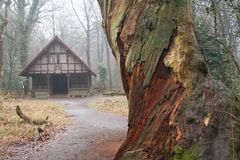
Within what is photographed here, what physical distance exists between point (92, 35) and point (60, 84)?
23.9 meters

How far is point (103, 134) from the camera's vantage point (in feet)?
43.2

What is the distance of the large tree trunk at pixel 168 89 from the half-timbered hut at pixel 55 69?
29.4 m

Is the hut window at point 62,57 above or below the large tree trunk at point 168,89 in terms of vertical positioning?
above

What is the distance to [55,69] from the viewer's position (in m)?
38.0

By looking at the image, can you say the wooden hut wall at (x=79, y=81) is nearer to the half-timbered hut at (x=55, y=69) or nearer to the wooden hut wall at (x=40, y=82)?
the half-timbered hut at (x=55, y=69)

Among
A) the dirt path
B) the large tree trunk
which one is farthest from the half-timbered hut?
the large tree trunk

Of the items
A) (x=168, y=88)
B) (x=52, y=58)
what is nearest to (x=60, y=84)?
(x=52, y=58)

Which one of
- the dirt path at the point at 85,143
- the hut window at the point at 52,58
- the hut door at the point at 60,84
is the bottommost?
the dirt path at the point at 85,143

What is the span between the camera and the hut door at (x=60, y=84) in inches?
1586

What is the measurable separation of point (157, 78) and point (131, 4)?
7.42 ft

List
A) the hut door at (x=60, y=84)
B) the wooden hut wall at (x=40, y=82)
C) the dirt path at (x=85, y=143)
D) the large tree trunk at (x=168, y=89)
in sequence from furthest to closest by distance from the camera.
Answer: the hut door at (x=60, y=84) → the wooden hut wall at (x=40, y=82) → the dirt path at (x=85, y=143) → the large tree trunk at (x=168, y=89)

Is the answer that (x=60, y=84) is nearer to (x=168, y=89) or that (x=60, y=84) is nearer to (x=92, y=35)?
(x=92, y=35)

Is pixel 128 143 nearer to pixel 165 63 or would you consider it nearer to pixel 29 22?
pixel 165 63

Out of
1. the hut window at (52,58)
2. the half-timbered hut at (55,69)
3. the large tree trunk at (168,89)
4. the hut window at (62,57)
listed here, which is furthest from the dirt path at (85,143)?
the hut window at (52,58)
